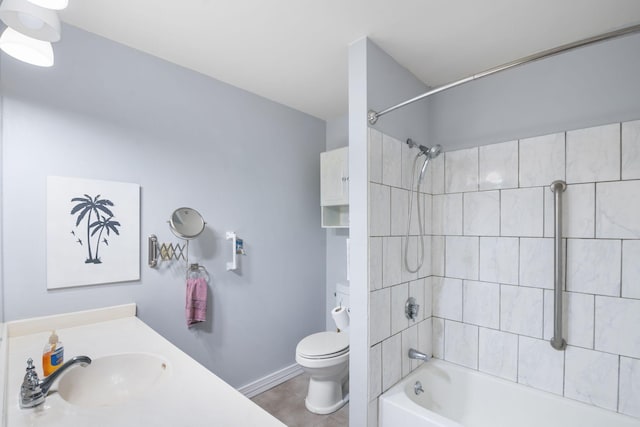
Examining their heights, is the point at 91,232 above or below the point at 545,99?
below

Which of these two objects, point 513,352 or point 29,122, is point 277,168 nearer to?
point 29,122

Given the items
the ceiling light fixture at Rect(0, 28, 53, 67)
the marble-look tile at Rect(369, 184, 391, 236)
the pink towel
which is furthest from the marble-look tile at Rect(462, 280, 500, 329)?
the ceiling light fixture at Rect(0, 28, 53, 67)

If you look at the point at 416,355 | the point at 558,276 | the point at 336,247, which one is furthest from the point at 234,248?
the point at 558,276

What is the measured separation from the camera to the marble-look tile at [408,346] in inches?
72.8

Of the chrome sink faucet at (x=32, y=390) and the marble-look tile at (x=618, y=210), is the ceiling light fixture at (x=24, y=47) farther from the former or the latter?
the marble-look tile at (x=618, y=210)

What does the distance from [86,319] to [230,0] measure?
178 cm

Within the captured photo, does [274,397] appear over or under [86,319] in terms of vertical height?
under

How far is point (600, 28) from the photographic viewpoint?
157 cm

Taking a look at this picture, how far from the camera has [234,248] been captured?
2199 millimetres

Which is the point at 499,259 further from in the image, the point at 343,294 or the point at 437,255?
the point at 343,294

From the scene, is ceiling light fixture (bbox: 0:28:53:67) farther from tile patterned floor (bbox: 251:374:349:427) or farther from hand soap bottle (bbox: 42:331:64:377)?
tile patterned floor (bbox: 251:374:349:427)

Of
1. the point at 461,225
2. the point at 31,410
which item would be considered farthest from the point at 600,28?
the point at 31,410

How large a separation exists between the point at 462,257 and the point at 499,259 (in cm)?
22

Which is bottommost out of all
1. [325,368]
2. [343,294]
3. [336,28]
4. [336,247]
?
[325,368]
